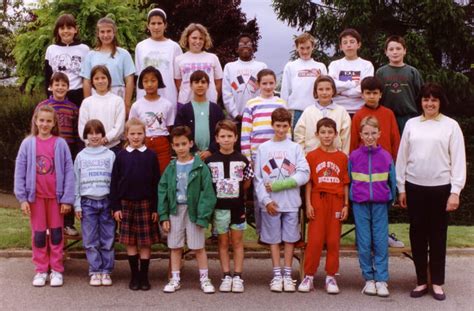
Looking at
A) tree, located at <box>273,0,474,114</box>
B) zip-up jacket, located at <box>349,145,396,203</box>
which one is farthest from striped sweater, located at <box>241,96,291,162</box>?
tree, located at <box>273,0,474,114</box>

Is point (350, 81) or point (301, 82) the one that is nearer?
point (350, 81)

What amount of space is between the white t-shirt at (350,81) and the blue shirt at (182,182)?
204 cm

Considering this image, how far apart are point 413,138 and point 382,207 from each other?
737 millimetres

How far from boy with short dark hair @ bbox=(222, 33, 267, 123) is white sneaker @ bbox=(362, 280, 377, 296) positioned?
2.45m

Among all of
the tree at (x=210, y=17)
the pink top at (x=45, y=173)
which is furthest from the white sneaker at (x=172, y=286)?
the tree at (x=210, y=17)

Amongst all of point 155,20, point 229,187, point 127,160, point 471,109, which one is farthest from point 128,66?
point 471,109

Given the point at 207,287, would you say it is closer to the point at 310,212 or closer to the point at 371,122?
the point at 310,212

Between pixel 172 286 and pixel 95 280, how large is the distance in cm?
84

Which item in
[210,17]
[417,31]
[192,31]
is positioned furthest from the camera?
[210,17]

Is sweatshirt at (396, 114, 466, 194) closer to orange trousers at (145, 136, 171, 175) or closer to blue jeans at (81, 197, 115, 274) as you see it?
orange trousers at (145, 136, 171, 175)

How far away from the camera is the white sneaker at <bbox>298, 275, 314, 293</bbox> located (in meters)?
6.07

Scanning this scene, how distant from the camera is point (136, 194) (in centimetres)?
608

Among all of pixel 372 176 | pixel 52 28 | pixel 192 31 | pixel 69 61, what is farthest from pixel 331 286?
pixel 52 28

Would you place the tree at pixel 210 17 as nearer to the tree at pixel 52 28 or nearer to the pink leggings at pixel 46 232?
the tree at pixel 52 28
